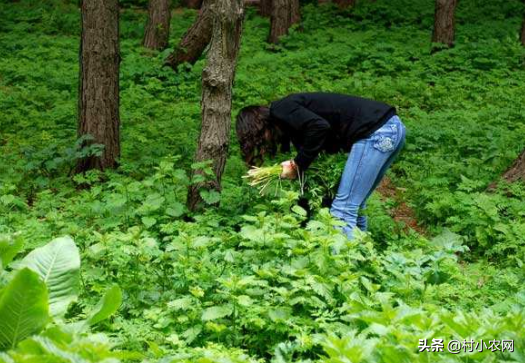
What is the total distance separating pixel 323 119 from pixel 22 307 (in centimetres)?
264

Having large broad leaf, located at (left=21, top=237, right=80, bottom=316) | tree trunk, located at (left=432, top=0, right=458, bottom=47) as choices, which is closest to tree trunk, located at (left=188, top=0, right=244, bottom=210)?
large broad leaf, located at (left=21, top=237, right=80, bottom=316)

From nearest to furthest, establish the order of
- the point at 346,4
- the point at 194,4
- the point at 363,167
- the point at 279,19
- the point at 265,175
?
the point at 363,167
the point at 265,175
the point at 279,19
the point at 346,4
the point at 194,4

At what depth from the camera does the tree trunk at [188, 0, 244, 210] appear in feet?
18.6

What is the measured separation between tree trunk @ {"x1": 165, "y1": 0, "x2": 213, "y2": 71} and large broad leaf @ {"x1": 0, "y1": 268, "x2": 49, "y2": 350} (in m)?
9.72

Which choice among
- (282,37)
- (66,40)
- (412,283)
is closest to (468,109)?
(282,37)

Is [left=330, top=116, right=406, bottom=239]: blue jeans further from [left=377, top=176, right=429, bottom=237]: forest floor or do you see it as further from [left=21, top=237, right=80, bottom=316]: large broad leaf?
[left=21, top=237, right=80, bottom=316]: large broad leaf

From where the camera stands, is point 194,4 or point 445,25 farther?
point 194,4

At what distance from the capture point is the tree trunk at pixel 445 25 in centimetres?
1423

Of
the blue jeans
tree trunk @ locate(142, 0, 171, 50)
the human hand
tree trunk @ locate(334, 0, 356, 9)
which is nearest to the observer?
the blue jeans

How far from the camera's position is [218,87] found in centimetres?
578

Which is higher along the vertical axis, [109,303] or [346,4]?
[346,4]

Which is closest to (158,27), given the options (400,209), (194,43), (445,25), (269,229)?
(194,43)

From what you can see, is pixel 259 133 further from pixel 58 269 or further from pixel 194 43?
pixel 194 43

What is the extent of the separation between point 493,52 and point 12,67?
8969mm
